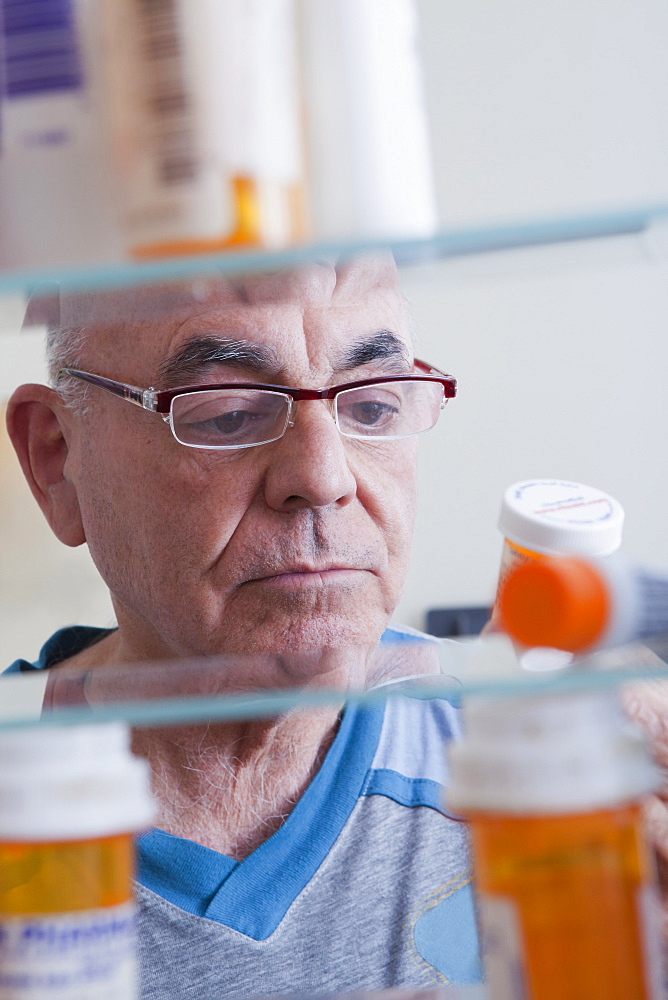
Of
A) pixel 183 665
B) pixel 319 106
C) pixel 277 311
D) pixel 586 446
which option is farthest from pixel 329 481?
pixel 586 446

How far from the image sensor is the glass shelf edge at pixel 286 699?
428mm

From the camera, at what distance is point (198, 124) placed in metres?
0.39

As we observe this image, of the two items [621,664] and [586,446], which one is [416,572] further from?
[621,664]

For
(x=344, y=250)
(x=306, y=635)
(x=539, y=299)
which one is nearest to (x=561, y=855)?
(x=344, y=250)

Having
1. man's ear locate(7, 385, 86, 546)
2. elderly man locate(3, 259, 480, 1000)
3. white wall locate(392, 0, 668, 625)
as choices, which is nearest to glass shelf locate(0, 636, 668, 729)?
elderly man locate(3, 259, 480, 1000)

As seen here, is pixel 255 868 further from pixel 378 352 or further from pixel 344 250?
pixel 344 250

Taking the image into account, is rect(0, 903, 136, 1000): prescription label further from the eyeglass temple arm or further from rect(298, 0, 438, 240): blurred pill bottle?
the eyeglass temple arm

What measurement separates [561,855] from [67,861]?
20cm

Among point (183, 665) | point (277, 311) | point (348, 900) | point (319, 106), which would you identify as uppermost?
point (319, 106)

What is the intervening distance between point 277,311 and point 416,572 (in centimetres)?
46

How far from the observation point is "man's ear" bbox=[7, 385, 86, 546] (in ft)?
3.50

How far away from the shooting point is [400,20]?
16.9 inches

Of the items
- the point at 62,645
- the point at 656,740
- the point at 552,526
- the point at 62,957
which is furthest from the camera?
the point at 62,645

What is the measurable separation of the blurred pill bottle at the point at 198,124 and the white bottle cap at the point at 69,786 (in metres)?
0.21
